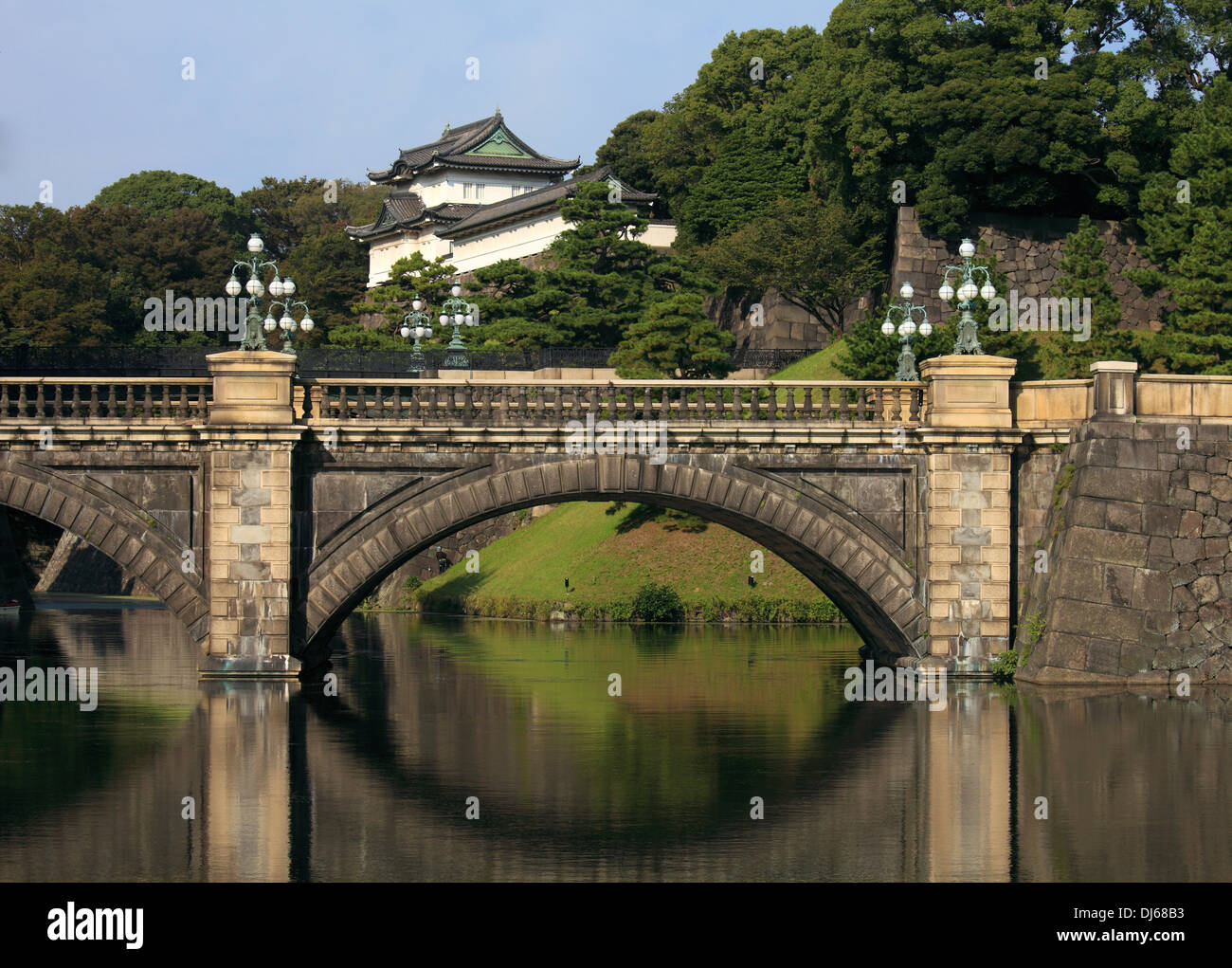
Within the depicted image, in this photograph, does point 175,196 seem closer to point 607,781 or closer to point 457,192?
point 457,192

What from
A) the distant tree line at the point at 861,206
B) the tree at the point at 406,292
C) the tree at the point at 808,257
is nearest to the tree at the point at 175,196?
the distant tree line at the point at 861,206

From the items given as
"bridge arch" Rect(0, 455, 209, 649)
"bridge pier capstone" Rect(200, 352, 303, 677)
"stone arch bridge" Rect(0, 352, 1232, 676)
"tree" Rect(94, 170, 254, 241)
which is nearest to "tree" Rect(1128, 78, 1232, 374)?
"stone arch bridge" Rect(0, 352, 1232, 676)

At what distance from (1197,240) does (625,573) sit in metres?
23.7

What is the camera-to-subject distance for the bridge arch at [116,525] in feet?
116

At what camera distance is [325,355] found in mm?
64000

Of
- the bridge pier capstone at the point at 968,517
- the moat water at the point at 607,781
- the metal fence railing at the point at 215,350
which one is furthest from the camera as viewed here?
the metal fence railing at the point at 215,350

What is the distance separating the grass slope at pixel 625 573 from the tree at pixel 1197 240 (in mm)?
15559

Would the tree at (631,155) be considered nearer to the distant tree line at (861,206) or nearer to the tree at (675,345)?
the distant tree line at (861,206)

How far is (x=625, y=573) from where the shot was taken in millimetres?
61250

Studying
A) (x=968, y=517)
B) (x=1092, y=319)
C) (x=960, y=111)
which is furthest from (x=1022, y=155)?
(x=968, y=517)

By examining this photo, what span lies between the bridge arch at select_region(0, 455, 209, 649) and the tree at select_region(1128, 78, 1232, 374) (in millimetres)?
35204

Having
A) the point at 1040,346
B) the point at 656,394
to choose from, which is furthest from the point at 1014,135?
the point at 656,394

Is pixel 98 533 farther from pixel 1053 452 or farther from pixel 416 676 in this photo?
pixel 1053 452

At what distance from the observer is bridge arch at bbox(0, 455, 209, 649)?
35375 mm
